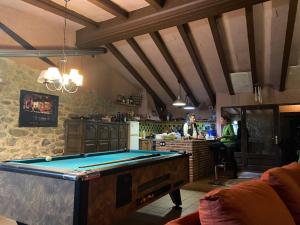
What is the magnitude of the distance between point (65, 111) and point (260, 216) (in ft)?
20.3

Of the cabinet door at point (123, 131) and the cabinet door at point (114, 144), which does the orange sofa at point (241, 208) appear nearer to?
the cabinet door at point (114, 144)

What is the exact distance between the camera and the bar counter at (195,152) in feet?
21.3

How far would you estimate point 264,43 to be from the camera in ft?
21.3

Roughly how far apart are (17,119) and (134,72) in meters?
4.21

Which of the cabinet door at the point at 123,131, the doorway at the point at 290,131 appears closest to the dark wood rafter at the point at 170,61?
the cabinet door at the point at 123,131

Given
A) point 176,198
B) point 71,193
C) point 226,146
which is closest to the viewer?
point 71,193

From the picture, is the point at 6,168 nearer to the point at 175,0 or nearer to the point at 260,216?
the point at 260,216

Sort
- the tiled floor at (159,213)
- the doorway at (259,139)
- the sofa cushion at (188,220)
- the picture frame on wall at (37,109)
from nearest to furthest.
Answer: the sofa cushion at (188,220)
the tiled floor at (159,213)
the picture frame on wall at (37,109)
the doorway at (259,139)

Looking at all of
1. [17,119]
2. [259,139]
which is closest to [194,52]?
[259,139]

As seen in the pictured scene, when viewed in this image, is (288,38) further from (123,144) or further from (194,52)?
(123,144)

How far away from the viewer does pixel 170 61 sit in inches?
300

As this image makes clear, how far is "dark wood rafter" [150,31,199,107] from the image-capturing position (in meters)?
6.77

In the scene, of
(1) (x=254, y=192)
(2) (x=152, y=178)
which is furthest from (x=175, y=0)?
(1) (x=254, y=192)

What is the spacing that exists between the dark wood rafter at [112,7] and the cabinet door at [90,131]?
2.80 meters
